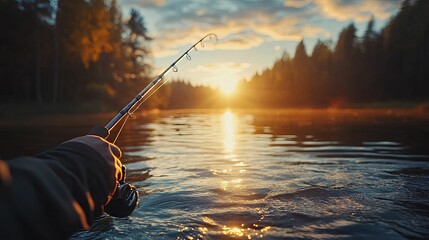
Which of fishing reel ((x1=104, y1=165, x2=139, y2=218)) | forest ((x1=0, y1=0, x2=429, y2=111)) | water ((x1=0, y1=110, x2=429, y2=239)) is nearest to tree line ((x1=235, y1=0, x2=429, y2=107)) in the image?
forest ((x1=0, y1=0, x2=429, y2=111))

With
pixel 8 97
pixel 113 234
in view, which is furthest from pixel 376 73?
pixel 113 234

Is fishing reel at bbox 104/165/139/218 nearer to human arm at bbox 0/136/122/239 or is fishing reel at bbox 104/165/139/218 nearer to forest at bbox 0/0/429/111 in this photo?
human arm at bbox 0/136/122/239

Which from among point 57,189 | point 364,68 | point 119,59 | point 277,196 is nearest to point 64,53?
point 119,59

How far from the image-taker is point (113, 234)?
341cm

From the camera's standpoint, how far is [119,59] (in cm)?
4175

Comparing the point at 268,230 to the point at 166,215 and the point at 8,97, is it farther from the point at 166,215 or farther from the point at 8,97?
the point at 8,97

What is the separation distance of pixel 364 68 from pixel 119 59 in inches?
2039

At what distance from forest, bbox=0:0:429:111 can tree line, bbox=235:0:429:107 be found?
0.17m

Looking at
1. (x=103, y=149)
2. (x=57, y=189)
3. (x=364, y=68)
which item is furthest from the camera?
(x=364, y=68)

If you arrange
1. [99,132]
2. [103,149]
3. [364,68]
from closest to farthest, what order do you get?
[103,149]
[99,132]
[364,68]

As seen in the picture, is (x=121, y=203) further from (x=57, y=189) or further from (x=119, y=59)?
(x=119, y=59)

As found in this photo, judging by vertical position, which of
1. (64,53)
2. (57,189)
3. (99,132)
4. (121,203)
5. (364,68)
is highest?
(364,68)

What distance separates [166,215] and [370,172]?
13.4ft

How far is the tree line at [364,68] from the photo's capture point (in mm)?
55469
